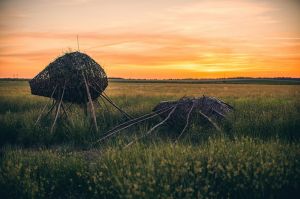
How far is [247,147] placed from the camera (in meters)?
5.28

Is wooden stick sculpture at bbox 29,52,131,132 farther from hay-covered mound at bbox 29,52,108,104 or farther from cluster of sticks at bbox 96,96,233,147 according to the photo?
cluster of sticks at bbox 96,96,233,147

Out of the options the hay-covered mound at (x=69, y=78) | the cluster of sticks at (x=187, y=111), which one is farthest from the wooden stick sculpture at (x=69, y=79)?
the cluster of sticks at (x=187, y=111)

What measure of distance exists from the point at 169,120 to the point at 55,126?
2.70m

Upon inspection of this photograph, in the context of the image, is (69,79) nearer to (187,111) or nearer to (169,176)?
(187,111)

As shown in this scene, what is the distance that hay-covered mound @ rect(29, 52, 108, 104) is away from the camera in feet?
31.4

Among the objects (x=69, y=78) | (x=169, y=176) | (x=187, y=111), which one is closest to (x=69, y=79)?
(x=69, y=78)

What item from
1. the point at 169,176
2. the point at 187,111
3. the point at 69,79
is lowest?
the point at 169,176

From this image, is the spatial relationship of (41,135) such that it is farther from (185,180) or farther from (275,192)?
(275,192)

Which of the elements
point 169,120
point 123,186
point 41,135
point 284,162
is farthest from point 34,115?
point 284,162

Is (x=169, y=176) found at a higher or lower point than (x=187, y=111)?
lower

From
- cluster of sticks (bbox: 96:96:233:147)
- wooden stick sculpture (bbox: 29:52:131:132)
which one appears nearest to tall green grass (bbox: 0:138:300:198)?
cluster of sticks (bbox: 96:96:233:147)

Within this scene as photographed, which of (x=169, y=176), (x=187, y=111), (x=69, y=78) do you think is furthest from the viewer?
(x=69, y=78)

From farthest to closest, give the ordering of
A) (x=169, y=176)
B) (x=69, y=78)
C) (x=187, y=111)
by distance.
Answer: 1. (x=69, y=78)
2. (x=187, y=111)
3. (x=169, y=176)

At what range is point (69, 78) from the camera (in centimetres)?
958
